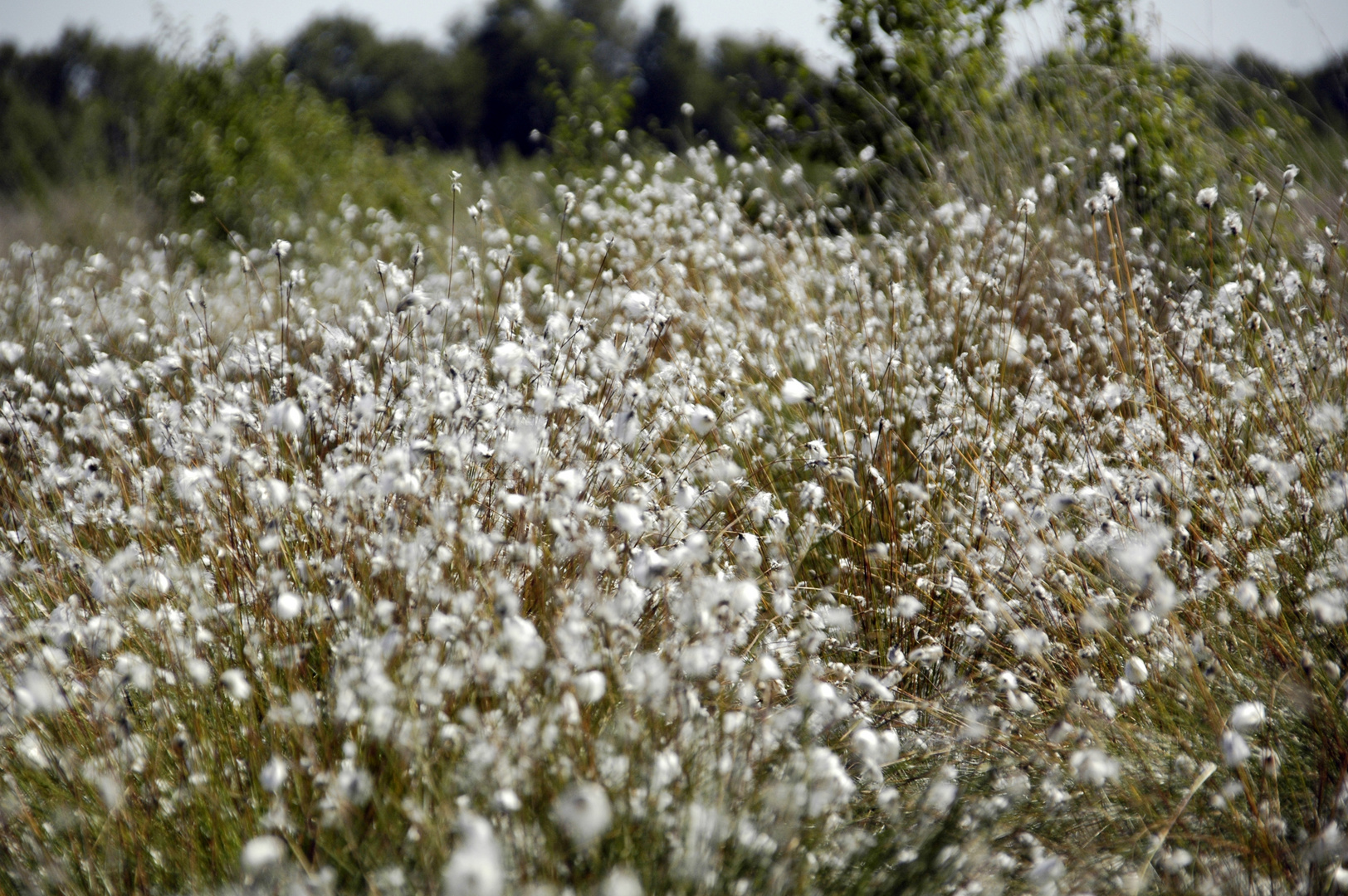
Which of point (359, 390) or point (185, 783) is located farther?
point (359, 390)

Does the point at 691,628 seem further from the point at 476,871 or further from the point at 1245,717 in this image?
the point at 1245,717

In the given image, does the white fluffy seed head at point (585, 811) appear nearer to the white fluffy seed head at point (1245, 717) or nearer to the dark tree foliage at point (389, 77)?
the white fluffy seed head at point (1245, 717)

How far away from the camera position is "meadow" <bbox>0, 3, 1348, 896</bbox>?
61.6 inches

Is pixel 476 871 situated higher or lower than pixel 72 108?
lower

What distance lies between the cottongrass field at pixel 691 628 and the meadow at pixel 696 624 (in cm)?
1

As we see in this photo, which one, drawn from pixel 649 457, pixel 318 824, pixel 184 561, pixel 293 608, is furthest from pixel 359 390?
pixel 318 824

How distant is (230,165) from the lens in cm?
997

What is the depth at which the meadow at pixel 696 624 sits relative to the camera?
1.57 meters

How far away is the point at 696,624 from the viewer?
1789mm

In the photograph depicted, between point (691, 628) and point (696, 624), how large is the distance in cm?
8

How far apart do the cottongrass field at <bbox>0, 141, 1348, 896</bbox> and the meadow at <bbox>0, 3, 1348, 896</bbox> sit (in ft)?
0.05

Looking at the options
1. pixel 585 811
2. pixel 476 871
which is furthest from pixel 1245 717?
pixel 476 871

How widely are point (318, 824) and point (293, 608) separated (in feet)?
1.33

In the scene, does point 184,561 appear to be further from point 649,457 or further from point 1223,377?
point 1223,377
